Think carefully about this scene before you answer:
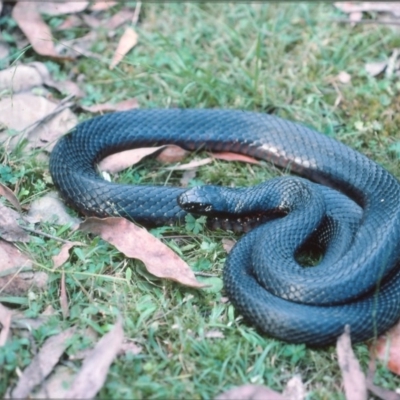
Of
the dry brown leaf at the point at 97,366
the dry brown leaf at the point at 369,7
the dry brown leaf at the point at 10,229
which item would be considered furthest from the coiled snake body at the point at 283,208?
the dry brown leaf at the point at 369,7

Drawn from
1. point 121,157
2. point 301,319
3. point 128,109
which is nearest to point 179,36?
point 128,109

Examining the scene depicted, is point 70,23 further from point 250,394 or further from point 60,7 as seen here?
point 250,394

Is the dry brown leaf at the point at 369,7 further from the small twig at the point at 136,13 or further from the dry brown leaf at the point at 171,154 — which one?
the dry brown leaf at the point at 171,154

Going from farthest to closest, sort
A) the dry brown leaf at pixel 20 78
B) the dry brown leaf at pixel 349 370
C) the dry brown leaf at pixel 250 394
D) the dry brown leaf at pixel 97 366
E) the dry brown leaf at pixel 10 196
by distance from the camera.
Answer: the dry brown leaf at pixel 20 78, the dry brown leaf at pixel 10 196, the dry brown leaf at pixel 349 370, the dry brown leaf at pixel 250 394, the dry brown leaf at pixel 97 366

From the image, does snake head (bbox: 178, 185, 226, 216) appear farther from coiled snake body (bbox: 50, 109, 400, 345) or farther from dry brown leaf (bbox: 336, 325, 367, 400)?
dry brown leaf (bbox: 336, 325, 367, 400)

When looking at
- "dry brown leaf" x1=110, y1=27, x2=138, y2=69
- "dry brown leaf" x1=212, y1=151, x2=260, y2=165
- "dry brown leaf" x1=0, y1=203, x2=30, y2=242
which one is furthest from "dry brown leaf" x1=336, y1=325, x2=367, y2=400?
"dry brown leaf" x1=110, y1=27, x2=138, y2=69

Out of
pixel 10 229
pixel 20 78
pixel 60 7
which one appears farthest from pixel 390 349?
pixel 60 7

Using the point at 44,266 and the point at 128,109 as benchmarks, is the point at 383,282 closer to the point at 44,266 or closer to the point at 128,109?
the point at 44,266
